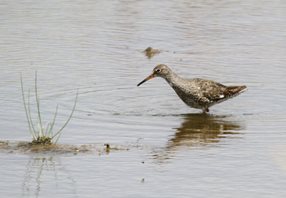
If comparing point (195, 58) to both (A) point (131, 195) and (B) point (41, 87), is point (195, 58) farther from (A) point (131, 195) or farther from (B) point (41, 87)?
(A) point (131, 195)

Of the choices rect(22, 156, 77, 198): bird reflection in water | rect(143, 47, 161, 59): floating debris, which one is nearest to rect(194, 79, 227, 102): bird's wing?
rect(143, 47, 161, 59): floating debris

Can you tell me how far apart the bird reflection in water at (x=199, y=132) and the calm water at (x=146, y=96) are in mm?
21

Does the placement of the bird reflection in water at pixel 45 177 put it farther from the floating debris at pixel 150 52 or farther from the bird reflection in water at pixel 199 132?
the floating debris at pixel 150 52

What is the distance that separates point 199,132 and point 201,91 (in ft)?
5.46

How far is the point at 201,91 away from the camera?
14750 mm

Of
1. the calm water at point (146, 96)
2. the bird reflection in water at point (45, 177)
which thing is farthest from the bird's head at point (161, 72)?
the bird reflection in water at point (45, 177)

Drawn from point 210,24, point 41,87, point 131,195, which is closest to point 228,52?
point 210,24

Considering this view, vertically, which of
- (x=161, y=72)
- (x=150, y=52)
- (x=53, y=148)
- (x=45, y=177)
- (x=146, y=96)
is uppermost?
(x=150, y=52)

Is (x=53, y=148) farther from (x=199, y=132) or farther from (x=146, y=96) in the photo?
(x=146, y=96)

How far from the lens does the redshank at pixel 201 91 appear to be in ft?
48.1

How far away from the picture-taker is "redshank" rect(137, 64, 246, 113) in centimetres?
1466

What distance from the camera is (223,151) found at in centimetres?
1166

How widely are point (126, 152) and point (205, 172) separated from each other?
1196mm

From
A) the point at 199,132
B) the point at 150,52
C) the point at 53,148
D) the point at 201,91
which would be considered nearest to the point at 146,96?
the point at 201,91
